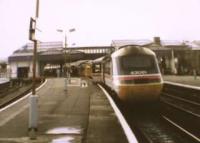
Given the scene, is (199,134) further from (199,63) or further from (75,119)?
(199,63)

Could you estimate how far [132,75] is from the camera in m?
21.6

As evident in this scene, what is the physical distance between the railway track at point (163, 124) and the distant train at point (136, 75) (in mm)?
1140

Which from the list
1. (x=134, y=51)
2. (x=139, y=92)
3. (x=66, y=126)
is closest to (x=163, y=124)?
(x=139, y=92)

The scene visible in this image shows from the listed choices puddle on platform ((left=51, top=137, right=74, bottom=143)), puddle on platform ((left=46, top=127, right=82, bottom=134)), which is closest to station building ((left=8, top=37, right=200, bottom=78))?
puddle on platform ((left=46, top=127, right=82, bottom=134))

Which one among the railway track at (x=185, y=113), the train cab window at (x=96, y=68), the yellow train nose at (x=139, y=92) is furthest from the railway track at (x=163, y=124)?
the train cab window at (x=96, y=68)

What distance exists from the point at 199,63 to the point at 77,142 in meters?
82.3

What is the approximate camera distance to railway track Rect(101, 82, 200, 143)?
615 inches

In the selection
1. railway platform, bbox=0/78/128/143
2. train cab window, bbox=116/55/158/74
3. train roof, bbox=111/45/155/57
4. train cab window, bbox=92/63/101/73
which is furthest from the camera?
train cab window, bbox=92/63/101/73

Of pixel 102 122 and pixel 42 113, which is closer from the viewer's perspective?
pixel 102 122

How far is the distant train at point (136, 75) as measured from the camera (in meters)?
21.3

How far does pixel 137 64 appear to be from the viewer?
22.3 metres

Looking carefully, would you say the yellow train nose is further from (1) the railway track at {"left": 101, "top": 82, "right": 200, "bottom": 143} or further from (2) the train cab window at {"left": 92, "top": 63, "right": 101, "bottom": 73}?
(2) the train cab window at {"left": 92, "top": 63, "right": 101, "bottom": 73}

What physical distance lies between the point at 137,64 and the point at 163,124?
166 inches

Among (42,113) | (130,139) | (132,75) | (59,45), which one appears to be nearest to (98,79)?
(132,75)
